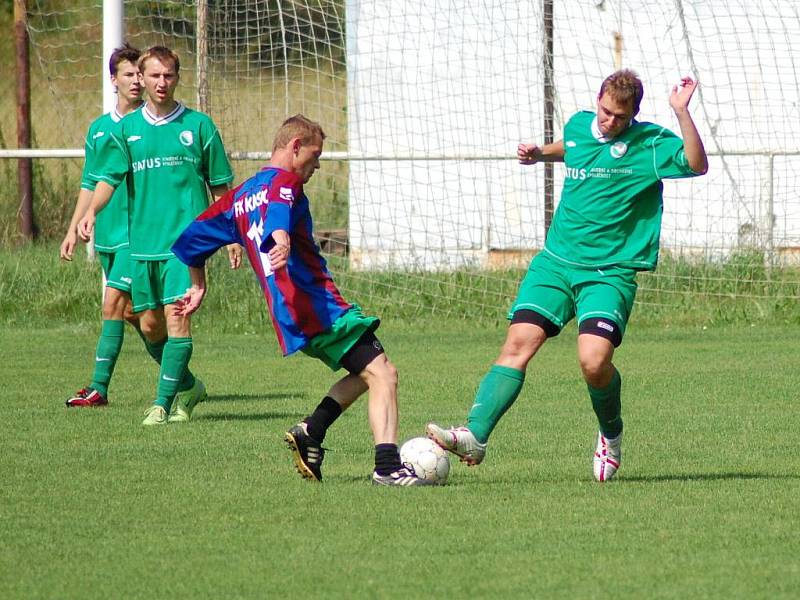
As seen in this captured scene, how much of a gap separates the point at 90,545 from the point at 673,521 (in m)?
2.13

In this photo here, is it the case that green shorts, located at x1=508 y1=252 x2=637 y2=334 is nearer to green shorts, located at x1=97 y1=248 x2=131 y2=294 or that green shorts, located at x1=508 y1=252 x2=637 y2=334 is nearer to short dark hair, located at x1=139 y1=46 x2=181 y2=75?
short dark hair, located at x1=139 y1=46 x2=181 y2=75

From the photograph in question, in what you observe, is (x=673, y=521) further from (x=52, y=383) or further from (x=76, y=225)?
(x=52, y=383)

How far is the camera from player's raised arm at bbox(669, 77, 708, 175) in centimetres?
637

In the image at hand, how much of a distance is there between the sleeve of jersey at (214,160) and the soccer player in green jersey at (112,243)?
64 cm

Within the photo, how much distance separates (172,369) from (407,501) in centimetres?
281

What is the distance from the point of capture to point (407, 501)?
238 inches

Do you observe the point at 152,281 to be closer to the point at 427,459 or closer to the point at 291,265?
the point at 291,265

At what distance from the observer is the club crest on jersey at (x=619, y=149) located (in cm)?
665

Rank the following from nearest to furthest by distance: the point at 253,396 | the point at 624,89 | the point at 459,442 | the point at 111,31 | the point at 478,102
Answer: the point at 459,442 < the point at 624,89 < the point at 253,396 < the point at 111,31 < the point at 478,102

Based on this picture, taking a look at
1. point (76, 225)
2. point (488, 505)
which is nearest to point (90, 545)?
point (488, 505)

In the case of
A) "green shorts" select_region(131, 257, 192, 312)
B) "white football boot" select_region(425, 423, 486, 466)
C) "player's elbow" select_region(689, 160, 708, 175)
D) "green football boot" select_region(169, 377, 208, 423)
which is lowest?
"green football boot" select_region(169, 377, 208, 423)

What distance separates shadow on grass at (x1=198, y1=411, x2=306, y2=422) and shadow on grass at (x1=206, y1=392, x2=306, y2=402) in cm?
72

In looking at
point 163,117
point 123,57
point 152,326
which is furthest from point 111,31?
point 152,326

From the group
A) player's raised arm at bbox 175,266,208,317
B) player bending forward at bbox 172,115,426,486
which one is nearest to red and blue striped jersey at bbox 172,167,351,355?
player bending forward at bbox 172,115,426,486
